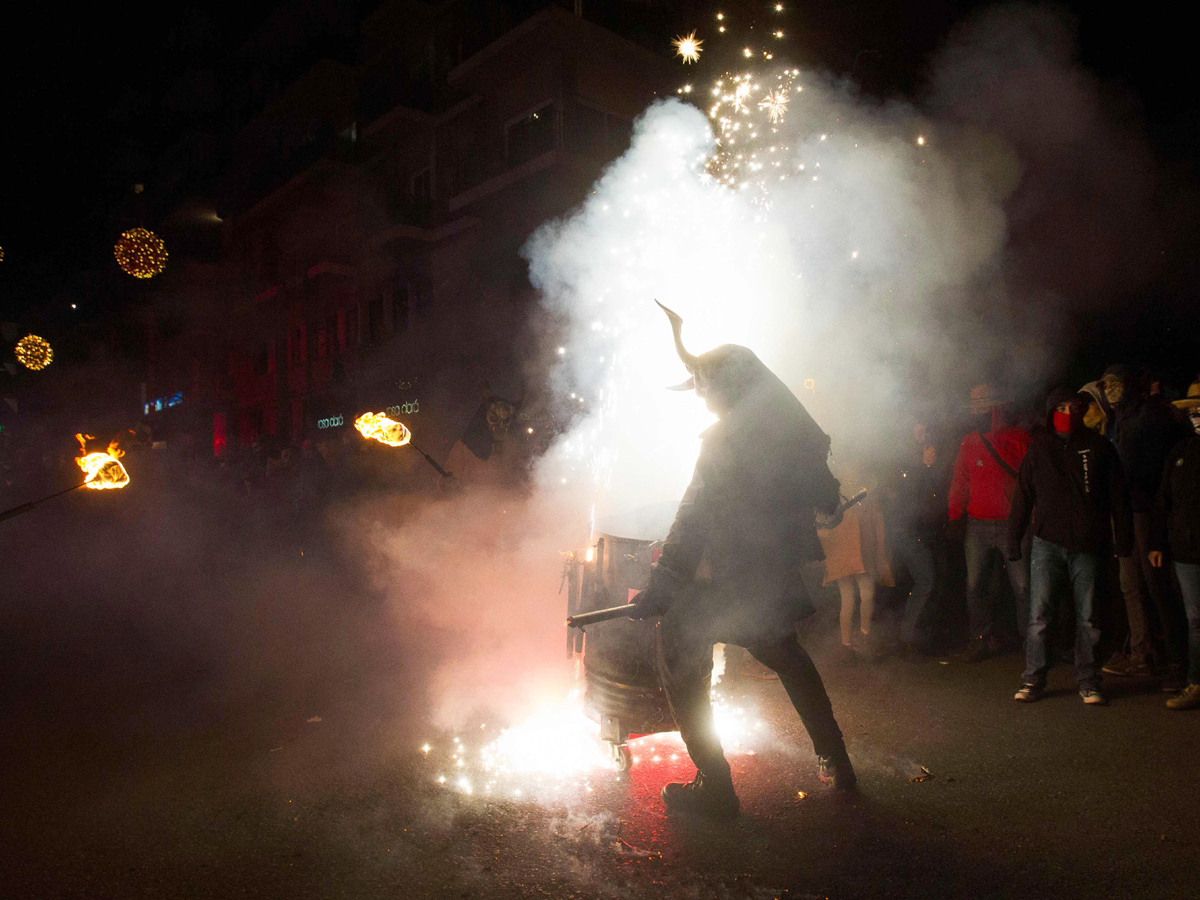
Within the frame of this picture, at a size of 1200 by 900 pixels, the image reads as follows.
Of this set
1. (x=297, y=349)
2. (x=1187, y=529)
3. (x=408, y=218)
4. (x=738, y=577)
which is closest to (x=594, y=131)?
(x=408, y=218)

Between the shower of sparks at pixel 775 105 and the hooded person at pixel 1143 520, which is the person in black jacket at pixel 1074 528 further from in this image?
the shower of sparks at pixel 775 105

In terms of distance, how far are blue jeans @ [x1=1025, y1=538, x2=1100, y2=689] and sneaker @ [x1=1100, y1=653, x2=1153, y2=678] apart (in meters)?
0.54

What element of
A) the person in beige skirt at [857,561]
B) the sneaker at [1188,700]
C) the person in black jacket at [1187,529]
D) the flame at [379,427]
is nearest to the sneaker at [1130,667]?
the person in black jacket at [1187,529]

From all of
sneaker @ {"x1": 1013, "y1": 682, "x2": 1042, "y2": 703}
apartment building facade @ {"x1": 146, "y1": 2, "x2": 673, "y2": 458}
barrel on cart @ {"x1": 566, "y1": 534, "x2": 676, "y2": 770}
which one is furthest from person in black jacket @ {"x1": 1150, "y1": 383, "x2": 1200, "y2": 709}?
apartment building facade @ {"x1": 146, "y1": 2, "x2": 673, "y2": 458}

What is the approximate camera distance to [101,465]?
5.26m

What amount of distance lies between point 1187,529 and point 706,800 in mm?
3121

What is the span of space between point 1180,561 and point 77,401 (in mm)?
21793

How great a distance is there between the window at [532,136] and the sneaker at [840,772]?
43.4 ft

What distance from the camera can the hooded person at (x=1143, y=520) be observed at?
4.45 m

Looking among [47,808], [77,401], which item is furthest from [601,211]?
[77,401]

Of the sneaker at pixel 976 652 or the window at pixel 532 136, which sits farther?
the window at pixel 532 136

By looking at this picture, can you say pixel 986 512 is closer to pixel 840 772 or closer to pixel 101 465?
pixel 840 772

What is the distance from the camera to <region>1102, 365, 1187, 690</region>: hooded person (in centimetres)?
445

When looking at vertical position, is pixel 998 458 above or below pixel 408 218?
below
